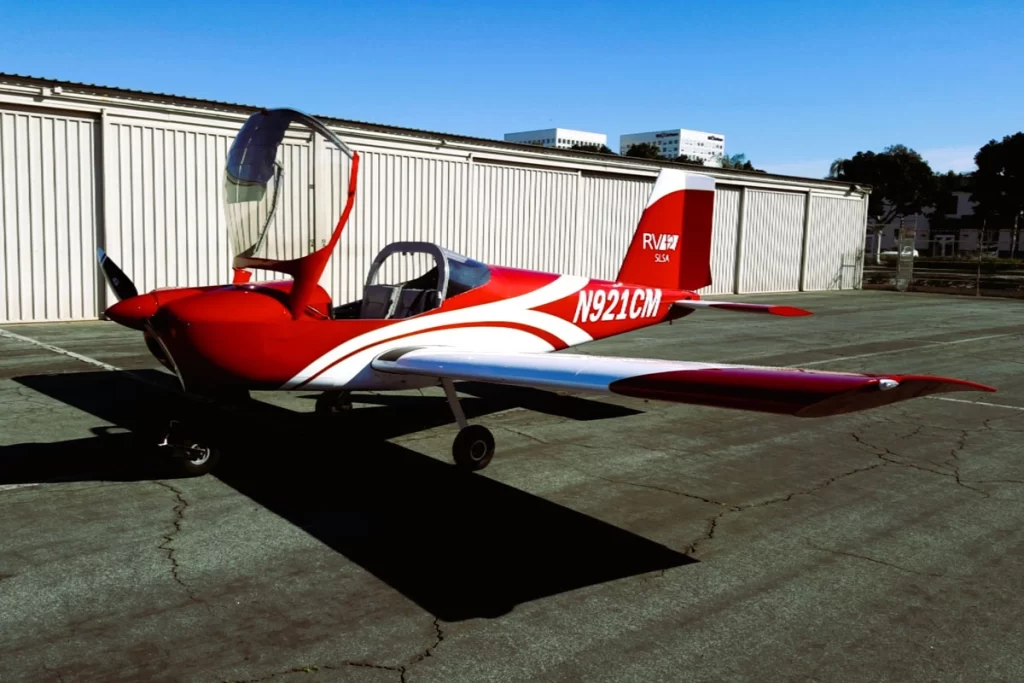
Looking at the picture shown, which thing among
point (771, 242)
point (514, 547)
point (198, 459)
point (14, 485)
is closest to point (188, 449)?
point (198, 459)

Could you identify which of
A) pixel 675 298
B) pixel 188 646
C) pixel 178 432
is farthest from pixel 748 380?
pixel 675 298

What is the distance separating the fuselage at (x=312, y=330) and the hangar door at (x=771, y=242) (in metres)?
26.8

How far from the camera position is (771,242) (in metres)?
34.6

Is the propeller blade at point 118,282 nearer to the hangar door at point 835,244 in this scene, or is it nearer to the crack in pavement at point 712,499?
the crack in pavement at point 712,499

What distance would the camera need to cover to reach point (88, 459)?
6887mm

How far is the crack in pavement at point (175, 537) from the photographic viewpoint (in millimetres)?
4344

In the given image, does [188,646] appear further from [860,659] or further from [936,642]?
[936,642]

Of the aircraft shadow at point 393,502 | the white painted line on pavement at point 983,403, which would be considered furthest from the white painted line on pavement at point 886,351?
the aircraft shadow at point 393,502

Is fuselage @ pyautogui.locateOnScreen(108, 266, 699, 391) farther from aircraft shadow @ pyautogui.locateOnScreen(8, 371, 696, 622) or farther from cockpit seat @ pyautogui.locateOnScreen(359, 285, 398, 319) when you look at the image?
aircraft shadow @ pyautogui.locateOnScreen(8, 371, 696, 622)

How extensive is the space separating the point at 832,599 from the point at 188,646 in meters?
3.47

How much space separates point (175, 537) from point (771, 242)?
32957 millimetres

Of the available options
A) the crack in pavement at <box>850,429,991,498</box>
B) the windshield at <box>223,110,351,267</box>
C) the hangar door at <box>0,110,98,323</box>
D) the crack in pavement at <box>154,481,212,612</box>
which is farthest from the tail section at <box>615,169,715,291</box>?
the hangar door at <box>0,110,98,323</box>

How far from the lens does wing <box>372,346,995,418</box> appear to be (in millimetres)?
4164

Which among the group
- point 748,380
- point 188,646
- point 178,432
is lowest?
point 188,646
